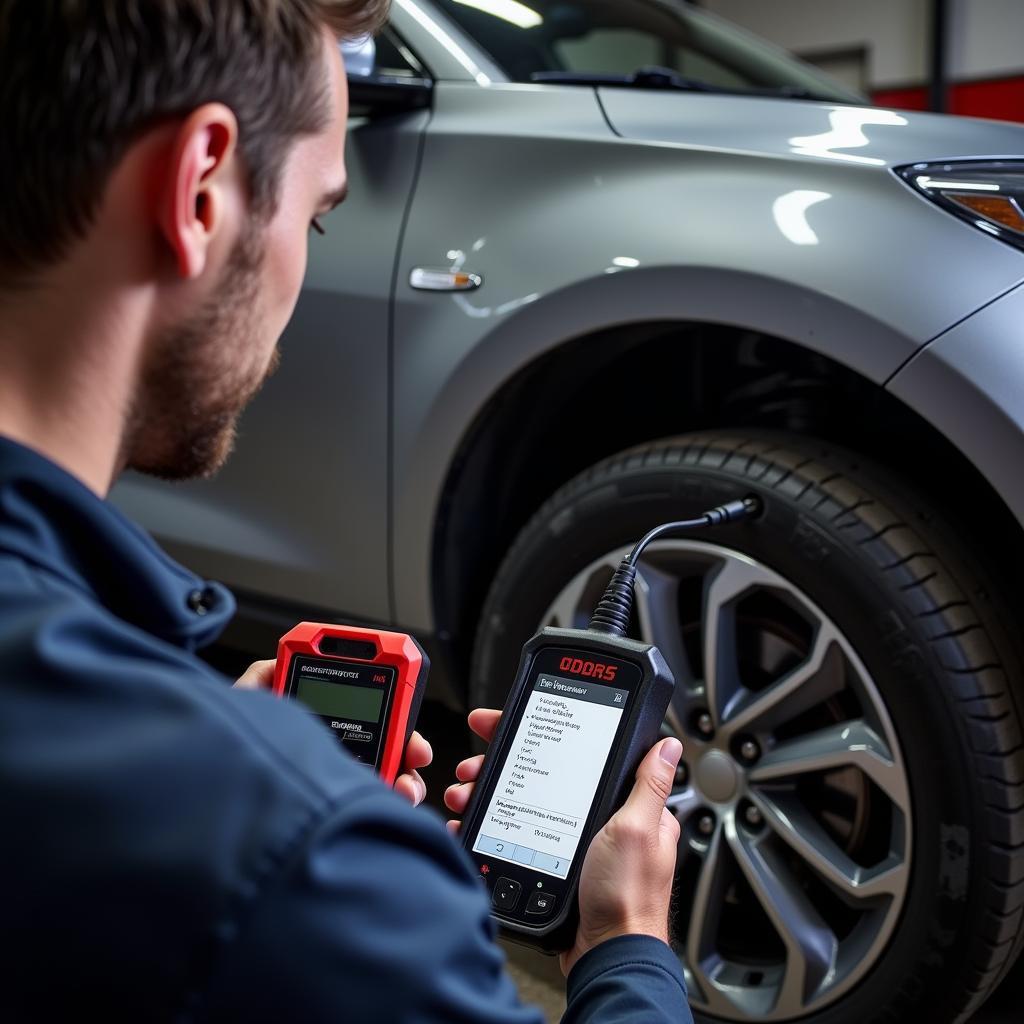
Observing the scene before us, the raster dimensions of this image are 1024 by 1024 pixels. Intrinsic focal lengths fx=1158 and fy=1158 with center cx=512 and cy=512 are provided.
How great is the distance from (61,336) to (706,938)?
2.86ft

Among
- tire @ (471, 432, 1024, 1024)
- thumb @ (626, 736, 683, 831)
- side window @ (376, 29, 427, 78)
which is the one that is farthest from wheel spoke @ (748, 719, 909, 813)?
side window @ (376, 29, 427, 78)

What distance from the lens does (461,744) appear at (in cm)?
155

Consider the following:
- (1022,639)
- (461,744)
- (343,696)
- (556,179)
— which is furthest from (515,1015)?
(461,744)

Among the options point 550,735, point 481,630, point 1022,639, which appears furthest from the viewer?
point 481,630

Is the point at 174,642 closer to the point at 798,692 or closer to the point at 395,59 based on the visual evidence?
the point at 798,692

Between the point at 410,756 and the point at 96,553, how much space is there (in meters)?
0.40

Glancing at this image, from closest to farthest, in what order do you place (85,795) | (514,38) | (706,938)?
(85,795) → (706,938) → (514,38)

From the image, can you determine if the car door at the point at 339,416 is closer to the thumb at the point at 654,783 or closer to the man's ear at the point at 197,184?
the thumb at the point at 654,783

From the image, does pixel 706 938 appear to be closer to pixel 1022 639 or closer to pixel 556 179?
pixel 1022 639

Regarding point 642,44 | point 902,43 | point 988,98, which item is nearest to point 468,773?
point 642,44

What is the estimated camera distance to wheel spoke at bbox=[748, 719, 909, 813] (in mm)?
985

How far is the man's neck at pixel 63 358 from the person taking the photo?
466 millimetres

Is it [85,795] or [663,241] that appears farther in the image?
[663,241]

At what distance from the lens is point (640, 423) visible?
1.32 meters
